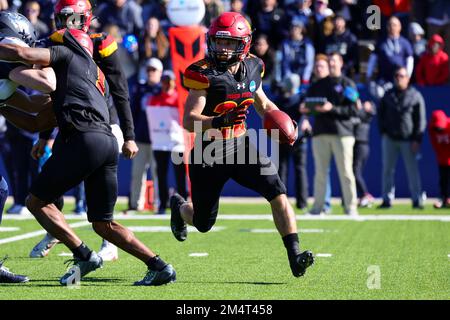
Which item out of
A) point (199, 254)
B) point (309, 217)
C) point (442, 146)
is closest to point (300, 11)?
point (442, 146)

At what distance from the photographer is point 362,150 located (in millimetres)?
15578

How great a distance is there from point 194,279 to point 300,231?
408 cm

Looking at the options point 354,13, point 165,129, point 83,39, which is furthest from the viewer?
point 354,13

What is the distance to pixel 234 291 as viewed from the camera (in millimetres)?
6750

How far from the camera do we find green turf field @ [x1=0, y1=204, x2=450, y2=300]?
21.9 ft

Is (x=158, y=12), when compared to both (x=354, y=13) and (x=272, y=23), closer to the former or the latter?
(x=272, y=23)

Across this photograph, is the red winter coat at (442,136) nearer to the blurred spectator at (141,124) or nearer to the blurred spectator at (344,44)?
the blurred spectator at (344,44)

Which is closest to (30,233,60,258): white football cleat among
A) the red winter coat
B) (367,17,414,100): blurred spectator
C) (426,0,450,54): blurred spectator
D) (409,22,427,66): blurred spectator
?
the red winter coat

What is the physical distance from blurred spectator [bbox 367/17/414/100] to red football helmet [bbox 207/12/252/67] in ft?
28.5

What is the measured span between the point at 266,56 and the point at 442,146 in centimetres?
302

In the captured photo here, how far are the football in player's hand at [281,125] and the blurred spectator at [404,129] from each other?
772 centimetres

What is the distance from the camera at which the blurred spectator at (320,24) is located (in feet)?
53.7
